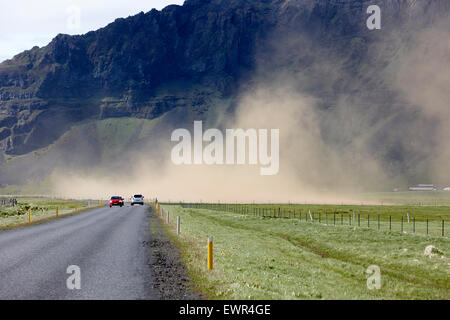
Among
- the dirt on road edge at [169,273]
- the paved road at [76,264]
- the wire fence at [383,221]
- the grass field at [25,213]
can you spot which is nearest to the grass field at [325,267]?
the dirt on road edge at [169,273]

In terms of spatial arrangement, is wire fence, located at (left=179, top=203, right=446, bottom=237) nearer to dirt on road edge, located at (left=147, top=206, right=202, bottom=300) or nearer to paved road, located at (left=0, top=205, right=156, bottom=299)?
dirt on road edge, located at (left=147, top=206, right=202, bottom=300)

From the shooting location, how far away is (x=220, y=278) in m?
17.8

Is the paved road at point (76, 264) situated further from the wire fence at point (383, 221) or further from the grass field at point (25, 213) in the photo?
the wire fence at point (383, 221)

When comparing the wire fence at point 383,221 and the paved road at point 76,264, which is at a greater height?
the paved road at point 76,264

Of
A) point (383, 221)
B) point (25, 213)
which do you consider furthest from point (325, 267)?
point (383, 221)

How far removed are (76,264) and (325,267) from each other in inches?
581

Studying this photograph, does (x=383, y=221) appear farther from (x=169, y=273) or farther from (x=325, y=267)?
(x=169, y=273)

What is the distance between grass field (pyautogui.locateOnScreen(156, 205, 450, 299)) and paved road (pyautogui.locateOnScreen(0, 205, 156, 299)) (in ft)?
7.70

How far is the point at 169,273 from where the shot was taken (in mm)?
19250

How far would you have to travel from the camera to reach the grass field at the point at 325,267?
56.3 feet

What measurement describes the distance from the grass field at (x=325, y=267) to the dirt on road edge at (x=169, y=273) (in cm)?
46
